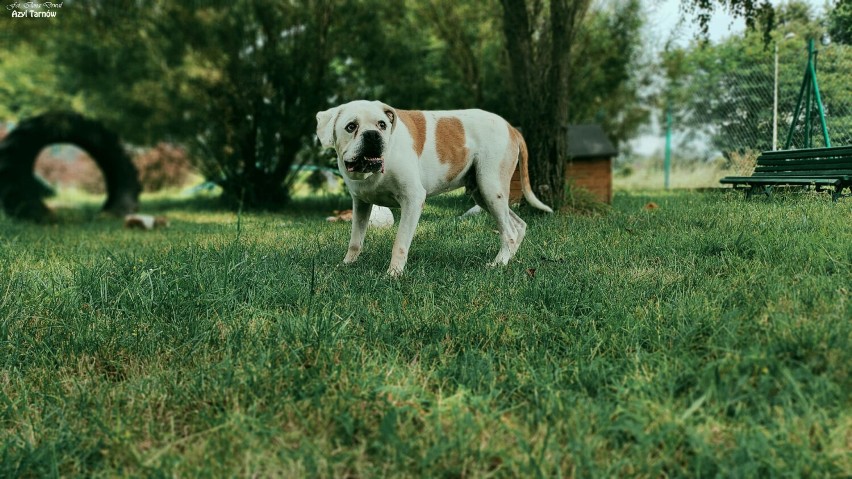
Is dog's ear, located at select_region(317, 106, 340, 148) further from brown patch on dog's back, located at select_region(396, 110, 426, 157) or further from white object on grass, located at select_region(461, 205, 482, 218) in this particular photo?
white object on grass, located at select_region(461, 205, 482, 218)

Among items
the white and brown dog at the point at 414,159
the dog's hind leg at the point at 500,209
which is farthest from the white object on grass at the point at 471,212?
the dog's hind leg at the point at 500,209

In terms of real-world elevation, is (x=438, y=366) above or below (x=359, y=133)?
below

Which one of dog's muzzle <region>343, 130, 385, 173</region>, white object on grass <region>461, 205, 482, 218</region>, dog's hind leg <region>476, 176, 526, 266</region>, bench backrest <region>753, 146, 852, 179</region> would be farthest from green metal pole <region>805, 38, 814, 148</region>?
dog's muzzle <region>343, 130, 385, 173</region>

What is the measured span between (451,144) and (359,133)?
2.78 feet

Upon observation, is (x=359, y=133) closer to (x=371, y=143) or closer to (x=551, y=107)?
(x=371, y=143)

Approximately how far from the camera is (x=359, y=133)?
3.18 meters

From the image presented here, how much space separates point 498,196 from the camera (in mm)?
3982

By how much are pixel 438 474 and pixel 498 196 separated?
2.65 m

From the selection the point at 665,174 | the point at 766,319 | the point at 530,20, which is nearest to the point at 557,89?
the point at 530,20

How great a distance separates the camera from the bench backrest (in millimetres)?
6133

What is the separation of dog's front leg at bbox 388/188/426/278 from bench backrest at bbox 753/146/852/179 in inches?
176

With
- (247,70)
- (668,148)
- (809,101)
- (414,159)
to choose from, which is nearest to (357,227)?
(414,159)

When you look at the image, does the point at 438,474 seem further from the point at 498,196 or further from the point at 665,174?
the point at 665,174

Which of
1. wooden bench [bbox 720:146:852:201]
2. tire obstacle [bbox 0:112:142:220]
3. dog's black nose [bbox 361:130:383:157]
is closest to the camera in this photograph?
dog's black nose [bbox 361:130:383:157]
